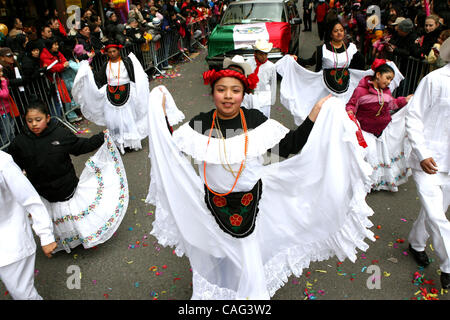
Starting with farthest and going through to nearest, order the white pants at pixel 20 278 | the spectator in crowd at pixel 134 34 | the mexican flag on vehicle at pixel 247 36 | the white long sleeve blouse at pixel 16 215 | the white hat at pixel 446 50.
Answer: the spectator in crowd at pixel 134 34 → the mexican flag on vehicle at pixel 247 36 → the white hat at pixel 446 50 → the white pants at pixel 20 278 → the white long sleeve blouse at pixel 16 215

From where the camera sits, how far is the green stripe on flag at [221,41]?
10094mm

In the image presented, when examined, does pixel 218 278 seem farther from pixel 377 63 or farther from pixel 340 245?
pixel 377 63

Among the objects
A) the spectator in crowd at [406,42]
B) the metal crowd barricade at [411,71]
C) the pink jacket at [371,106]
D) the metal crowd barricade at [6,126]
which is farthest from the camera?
the spectator in crowd at [406,42]

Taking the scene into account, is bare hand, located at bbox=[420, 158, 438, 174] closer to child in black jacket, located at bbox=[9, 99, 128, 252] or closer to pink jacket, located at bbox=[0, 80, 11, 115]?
child in black jacket, located at bbox=[9, 99, 128, 252]

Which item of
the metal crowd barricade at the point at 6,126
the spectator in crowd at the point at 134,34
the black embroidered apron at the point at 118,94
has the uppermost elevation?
the spectator in crowd at the point at 134,34

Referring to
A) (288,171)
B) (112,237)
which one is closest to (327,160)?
(288,171)

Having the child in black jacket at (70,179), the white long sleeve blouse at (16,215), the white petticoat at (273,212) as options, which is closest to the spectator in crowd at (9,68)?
the child in black jacket at (70,179)

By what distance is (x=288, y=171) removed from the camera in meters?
2.97

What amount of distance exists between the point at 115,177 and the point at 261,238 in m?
2.00

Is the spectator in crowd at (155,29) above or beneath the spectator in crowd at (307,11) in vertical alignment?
above

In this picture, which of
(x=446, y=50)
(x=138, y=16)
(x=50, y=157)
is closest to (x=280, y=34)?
(x=138, y=16)

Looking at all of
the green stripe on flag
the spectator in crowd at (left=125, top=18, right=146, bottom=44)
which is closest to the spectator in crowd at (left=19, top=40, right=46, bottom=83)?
the spectator in crowd at (left=125, top=18, right=146, bottom=44)

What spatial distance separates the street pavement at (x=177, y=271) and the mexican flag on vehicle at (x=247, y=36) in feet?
20.1

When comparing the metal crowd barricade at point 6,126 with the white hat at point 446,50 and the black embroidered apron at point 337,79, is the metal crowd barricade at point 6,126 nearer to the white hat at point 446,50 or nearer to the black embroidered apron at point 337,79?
the black embroidered apron at point 337,79
